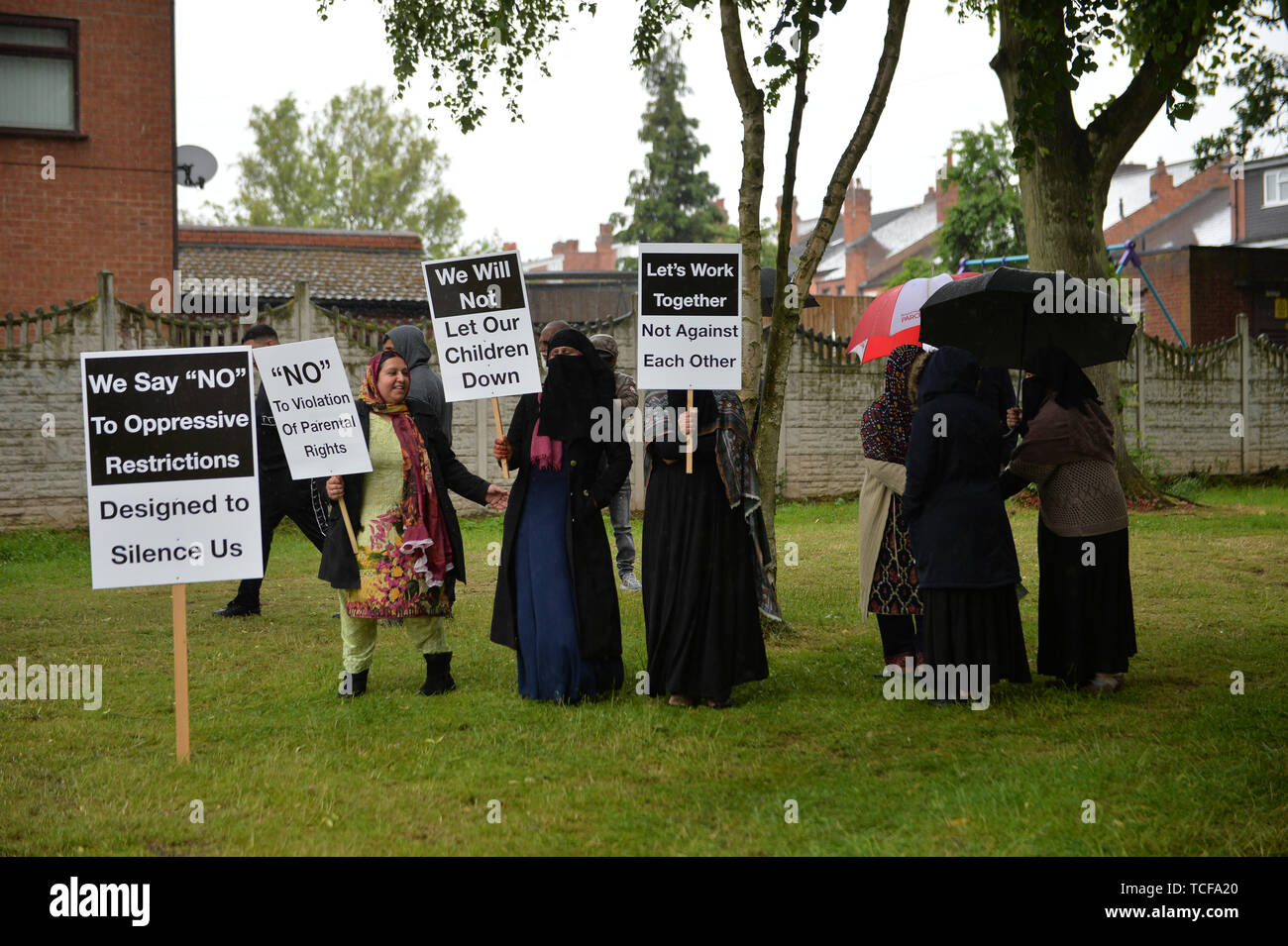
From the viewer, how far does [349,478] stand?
7.38 metres

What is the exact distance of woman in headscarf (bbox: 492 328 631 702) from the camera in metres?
7.32

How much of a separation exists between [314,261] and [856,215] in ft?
187

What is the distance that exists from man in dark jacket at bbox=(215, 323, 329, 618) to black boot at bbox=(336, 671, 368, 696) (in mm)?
2602

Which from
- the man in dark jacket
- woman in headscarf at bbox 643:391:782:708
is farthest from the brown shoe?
the man in dark jacket

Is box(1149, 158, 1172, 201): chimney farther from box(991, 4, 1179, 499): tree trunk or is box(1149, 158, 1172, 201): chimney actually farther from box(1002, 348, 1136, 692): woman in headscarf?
box(1002, 348, 1136, 692): woman in headscarf

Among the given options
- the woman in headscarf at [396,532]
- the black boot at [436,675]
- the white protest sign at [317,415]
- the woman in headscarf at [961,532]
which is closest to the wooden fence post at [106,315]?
the woman in headscarf at [396,532]

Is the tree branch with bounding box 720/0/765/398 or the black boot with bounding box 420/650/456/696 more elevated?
the tree branch with bounding box 720/0/765/398

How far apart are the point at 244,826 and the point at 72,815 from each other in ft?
2.53

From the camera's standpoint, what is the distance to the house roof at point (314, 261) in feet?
93.1

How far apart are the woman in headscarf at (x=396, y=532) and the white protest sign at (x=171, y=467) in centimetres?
110

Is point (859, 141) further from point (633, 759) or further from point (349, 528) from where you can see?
point (633, 759)

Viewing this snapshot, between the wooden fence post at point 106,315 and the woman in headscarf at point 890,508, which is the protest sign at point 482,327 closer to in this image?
the woman in headscarf at point 890,508

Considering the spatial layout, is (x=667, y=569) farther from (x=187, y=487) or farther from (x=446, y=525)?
(x=187, y=487)

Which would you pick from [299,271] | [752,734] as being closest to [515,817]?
[752,734]
